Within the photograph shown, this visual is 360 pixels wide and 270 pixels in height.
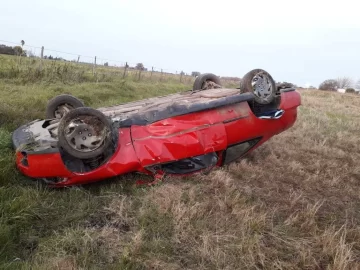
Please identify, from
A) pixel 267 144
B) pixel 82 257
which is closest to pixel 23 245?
pixel 82 257

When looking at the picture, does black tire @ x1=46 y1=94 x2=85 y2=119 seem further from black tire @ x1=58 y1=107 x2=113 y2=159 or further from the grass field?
black tire @ x1=58 y1=107 x2=113 y2=159

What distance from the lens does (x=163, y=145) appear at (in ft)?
11.6

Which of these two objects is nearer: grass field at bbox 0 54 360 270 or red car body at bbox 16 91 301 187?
grass field at bbox 0 54 360 270

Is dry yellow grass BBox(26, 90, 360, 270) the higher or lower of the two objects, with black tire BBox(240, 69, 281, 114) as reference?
lower

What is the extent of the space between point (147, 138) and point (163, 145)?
0.18m

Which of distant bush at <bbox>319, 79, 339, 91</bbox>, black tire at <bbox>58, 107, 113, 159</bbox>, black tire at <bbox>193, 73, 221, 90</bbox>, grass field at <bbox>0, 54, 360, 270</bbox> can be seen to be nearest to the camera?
grass field at <bbox>0, 54, 360, 270</bbox>

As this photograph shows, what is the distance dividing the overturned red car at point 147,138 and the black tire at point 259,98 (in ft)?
0.04

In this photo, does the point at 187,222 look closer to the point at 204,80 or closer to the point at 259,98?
the point at 259,98

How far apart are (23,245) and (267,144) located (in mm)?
4327

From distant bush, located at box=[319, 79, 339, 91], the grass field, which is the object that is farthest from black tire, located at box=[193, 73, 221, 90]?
distant bush, located at box=[319, 79, 339, 91]

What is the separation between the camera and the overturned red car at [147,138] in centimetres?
333

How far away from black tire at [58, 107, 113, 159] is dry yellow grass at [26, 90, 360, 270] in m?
0.47

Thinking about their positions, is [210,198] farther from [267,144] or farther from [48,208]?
[267,144]

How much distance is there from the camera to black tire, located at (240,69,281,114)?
425 cm
